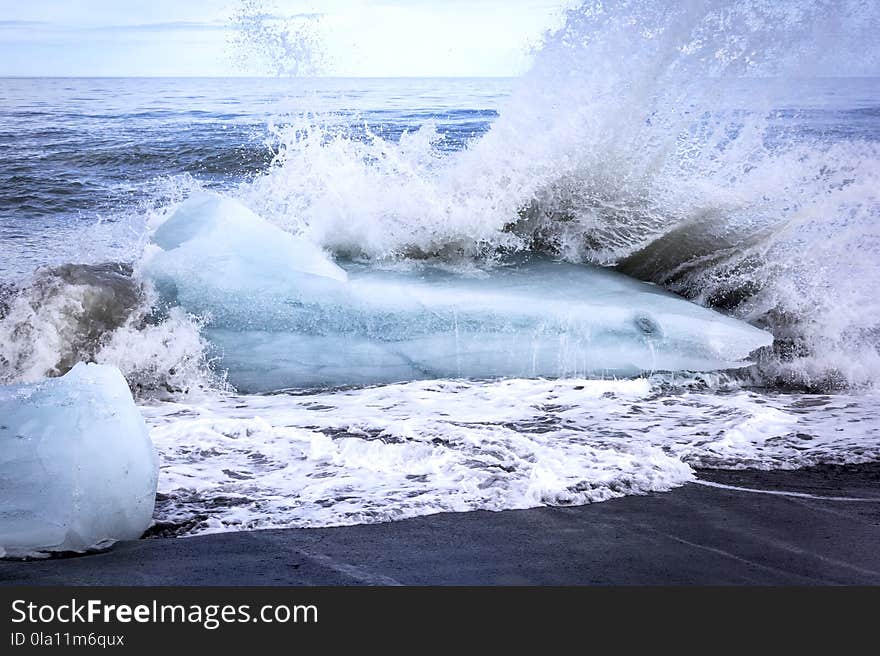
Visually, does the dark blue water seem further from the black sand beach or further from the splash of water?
the black sand beach

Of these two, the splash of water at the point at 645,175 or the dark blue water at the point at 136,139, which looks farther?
the dark blue water at the point at 136,139

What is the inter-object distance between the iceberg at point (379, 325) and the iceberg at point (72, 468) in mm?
1467

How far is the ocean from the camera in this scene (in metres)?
2.91

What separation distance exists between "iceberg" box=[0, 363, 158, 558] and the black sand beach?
0.27 feet

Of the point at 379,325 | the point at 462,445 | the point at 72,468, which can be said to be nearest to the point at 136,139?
the point at 379,325

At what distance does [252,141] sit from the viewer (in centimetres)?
1234

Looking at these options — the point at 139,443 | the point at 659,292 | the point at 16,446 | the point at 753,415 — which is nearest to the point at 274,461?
the point at 139,443

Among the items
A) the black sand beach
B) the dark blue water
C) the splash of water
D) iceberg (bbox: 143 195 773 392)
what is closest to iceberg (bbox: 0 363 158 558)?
the black sand beach

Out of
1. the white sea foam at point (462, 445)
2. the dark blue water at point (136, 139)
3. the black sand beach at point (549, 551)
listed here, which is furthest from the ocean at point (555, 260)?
the dark blue water at point (136, 139)

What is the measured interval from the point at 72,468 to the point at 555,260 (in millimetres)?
3279

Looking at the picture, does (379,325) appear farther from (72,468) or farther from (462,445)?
(72,468)

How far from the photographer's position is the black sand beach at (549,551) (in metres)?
2.09

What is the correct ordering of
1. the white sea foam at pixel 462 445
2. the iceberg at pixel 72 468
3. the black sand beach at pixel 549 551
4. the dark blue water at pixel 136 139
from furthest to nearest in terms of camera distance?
the dark blue water at pixel 136 139, the white sea foam at pixel 462 445, the iceberg at pixel 72 468, the black sand beach at pixel 549 551

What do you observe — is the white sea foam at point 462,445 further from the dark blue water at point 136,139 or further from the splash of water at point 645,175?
the dark blue water at point 136,139
